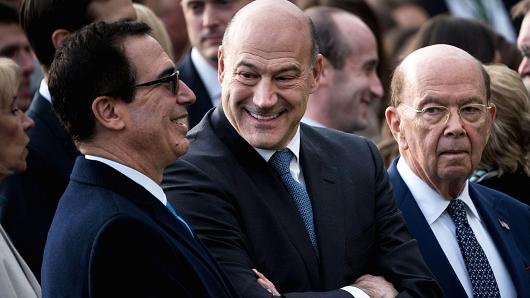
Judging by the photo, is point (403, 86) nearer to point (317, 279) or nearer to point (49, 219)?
point (317, 279)

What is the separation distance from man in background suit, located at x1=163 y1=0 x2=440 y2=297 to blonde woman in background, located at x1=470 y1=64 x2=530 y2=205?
1.27m

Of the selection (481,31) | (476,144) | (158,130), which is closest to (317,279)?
(158,130)

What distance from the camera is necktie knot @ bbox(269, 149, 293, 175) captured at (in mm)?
4723

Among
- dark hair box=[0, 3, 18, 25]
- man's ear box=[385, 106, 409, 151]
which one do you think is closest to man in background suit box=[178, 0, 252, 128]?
dark hair box=[0, 3, 18, 25]

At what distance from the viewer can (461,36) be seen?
777 centimetres

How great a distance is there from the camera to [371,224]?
4809mm

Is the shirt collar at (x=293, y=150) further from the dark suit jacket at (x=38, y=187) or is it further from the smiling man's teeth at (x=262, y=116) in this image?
the dark suit jacket at (x=38, y=187)

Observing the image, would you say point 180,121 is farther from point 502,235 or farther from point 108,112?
point 502,235

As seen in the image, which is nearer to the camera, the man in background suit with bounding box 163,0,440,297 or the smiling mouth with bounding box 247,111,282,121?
the man in background suit with bounding box 163,0,440,297

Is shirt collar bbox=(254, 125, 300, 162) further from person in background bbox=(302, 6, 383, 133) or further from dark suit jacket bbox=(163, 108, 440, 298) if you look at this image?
person in background bbox=(302, 6, 383, 133)

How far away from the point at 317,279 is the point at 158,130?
→ 92 cm

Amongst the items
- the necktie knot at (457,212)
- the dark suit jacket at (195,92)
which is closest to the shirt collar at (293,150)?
the necktie knot at (457,212)

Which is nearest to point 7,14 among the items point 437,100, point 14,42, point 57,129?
point 14,42

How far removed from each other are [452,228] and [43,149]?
1.98 m
